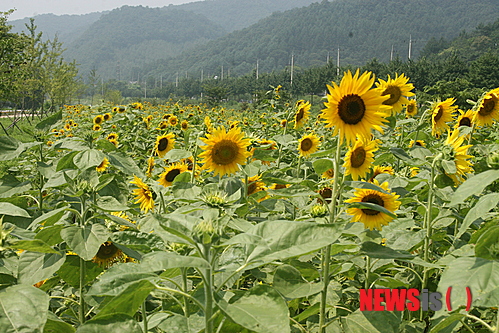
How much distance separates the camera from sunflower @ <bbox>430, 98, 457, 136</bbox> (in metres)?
2.44

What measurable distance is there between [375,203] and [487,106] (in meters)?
1.43

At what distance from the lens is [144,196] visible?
1.94 m

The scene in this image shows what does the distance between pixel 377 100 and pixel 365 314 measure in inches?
31.5

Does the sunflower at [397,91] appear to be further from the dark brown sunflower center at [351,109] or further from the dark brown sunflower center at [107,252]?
the dark brown sunflower center at [107,252]

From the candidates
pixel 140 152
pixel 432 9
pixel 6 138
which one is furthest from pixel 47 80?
pixel 432 9

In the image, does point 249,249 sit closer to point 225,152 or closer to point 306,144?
point 225,152

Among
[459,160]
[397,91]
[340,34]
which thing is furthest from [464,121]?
[340,34]

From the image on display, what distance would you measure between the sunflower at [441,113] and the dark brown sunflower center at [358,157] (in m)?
1.06

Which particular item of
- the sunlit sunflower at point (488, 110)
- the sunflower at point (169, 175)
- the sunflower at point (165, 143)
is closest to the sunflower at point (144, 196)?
the sunflower at point (169, 175)

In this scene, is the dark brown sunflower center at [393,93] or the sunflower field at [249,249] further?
the dark brown sunflower center at [393,93]

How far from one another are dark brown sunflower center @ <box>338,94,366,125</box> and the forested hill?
127 m

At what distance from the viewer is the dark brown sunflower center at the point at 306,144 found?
2.89 meters

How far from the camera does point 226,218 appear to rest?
0.84 m

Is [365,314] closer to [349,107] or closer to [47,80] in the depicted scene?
[349,107]
